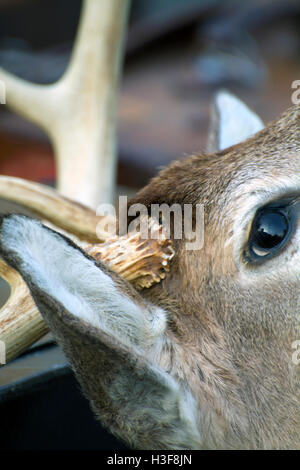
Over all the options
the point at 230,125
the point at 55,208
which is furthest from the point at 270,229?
the point at 230,125

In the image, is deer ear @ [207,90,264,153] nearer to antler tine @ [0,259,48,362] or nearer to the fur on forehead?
the fur on forehead

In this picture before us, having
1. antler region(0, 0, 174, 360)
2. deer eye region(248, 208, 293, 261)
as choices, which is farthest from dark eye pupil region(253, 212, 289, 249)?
antler region(0, 0, 174, 360)

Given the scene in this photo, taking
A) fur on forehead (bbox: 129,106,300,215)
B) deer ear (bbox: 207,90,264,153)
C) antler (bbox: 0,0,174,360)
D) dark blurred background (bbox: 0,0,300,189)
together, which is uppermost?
dark blurred background (bbox: 0,0,300,189)

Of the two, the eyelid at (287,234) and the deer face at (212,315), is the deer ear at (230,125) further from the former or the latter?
the eyelid at (287,234)

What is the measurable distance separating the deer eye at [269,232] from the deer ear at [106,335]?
0.70 ft

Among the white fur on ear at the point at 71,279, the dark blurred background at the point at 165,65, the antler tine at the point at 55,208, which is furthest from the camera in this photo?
the dark blurred background at the point at 165,65

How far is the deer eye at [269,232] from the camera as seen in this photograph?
123cm

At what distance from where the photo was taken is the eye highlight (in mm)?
1232

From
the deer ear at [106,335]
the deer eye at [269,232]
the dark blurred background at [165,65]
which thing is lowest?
the deer ear at [106,335]

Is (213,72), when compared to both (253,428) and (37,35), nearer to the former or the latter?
(37,35)

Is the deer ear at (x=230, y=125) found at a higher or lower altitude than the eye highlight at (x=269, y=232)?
higher

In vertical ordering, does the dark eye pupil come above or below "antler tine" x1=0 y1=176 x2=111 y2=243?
below

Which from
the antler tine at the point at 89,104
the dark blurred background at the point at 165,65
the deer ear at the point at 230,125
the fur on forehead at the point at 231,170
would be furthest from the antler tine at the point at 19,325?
the dark blurred background at the point at 165,65

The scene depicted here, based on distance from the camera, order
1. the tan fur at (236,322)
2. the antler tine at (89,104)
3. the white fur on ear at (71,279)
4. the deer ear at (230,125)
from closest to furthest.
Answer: the white fur on ear at (71,279) → the tan fur at (236,322) → the deer ear at (230,125) → the antler tine at (89,104)
